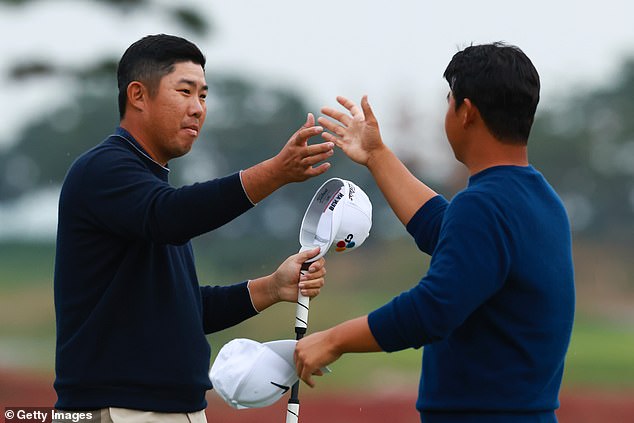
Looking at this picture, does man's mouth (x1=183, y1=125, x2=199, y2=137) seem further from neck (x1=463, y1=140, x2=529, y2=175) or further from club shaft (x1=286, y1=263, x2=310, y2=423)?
neck (x1=463, y1=140, x2=529, y2=175)

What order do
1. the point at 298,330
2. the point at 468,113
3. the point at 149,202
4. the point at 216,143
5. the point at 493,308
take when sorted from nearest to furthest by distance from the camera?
the point at 493,308, the point at 468,113, the point at 149,202, the point at 298,330, the point at 216,143

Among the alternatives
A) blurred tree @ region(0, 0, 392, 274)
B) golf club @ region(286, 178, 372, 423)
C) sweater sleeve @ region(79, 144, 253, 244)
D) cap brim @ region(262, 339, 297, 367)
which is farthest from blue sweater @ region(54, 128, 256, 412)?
Result: blurred tree @ region(0, 0, 392, 274)

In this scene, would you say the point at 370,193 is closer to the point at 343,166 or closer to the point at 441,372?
the point at 343,166

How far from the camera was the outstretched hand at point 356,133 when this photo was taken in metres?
3.36

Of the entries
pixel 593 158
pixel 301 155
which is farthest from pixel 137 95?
pixel 593 158

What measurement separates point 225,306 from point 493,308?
4.04 feet

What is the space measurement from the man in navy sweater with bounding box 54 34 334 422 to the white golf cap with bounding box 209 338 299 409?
0.11 metres

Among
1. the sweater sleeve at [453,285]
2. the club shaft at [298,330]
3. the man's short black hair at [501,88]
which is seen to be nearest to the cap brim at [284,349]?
the club shaft at [298,330]

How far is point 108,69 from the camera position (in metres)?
17.3

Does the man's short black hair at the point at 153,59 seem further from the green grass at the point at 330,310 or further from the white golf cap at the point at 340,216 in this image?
the green grass at the point at 330,310

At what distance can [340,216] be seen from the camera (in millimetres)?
3445

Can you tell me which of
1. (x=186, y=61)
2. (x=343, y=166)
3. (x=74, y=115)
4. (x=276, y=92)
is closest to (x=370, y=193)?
(x=343, y=166)

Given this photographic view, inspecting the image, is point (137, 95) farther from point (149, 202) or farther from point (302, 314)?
point (302, 314)

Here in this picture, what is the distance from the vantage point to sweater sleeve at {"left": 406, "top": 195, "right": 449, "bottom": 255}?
3.31m
